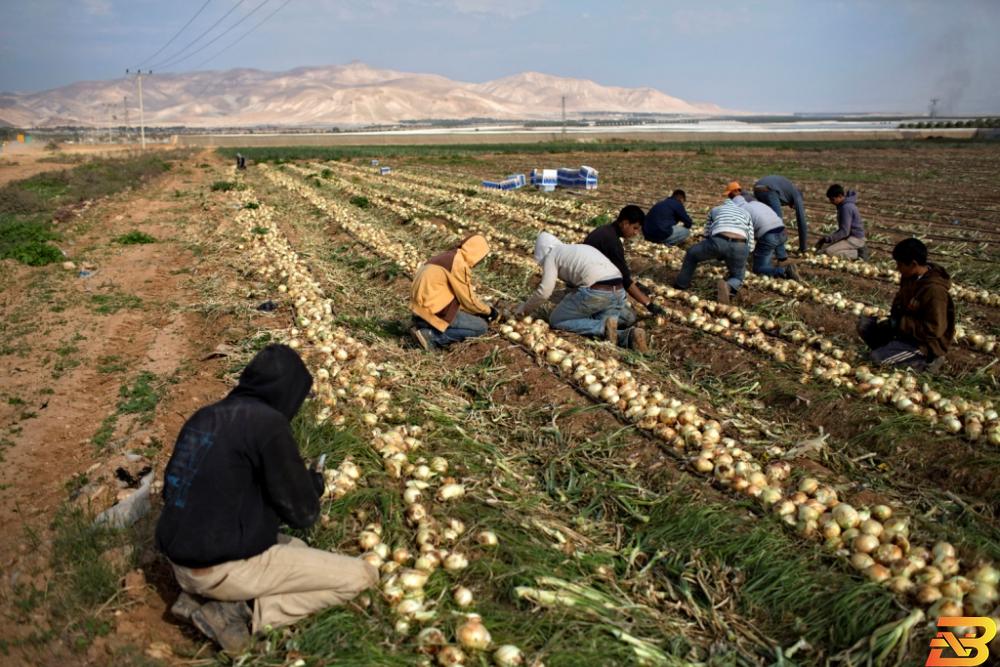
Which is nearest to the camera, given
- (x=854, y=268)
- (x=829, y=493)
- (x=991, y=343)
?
(x=829, y=493)

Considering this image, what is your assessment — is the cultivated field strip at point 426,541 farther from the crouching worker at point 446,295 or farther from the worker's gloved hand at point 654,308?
the worker's gloved hand at point 654,308

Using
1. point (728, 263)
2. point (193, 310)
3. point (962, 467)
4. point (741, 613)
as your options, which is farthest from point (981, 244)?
point (193, 310)

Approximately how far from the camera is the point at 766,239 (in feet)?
29.5

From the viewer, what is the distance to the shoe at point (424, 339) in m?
6.65

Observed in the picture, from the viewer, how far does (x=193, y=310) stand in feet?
27.4

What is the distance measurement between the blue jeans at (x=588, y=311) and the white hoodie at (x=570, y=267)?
0.14 meters

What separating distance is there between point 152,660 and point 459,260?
438cm

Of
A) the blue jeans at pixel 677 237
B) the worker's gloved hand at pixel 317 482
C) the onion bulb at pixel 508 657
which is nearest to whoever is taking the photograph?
the onion bulb at pixel 508 657

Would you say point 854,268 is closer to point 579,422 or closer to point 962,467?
point 962,467

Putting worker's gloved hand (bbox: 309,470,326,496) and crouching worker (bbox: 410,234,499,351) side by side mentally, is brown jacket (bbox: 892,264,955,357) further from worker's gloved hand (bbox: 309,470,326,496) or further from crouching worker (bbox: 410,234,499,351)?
worker's gloved hand (bbox: 309,470,326,496)

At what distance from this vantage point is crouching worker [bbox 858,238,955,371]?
5555 mm

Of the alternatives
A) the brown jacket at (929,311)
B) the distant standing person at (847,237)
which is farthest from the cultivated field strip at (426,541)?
the distant standing person at (847,237)

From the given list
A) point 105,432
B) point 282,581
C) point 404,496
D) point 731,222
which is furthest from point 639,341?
point 105,432

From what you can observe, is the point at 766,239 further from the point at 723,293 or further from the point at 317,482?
the point at 317,482
